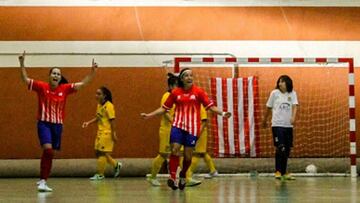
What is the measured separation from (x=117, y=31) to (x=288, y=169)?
4.80 meters

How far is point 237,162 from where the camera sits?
17562 millimetres

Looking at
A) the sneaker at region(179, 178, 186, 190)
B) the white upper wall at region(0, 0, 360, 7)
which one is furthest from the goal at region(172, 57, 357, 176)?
the sneaker at region(179, 178, 186, 190)

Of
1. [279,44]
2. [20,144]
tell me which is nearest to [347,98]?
[279,44]

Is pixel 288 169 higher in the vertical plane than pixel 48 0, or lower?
lower

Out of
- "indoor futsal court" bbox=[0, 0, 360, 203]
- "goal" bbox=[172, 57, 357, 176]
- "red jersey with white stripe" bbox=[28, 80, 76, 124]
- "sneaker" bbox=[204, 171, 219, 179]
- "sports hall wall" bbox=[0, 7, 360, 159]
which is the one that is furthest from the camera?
"sports hall wall" bbox=[0, 7, 360, 159]

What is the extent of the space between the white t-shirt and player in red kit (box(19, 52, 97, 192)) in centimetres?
416

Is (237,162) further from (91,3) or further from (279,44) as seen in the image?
(91,3)

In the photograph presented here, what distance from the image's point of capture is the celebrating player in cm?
1570

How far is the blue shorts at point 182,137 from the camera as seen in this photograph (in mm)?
12695

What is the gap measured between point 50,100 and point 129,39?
537 cm

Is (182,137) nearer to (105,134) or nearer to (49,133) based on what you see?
(49,133)

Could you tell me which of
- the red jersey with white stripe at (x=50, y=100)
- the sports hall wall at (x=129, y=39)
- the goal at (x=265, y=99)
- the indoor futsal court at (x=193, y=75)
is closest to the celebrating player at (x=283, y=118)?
the indoor futsal court at (x=193, y=75)

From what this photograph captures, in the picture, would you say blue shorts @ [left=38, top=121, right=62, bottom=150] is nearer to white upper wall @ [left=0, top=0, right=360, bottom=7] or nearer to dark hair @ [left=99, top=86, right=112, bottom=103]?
dark hair @ [left=99, top=86, right=112, bottom=103]

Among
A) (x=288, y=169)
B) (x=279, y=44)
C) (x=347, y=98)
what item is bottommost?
(x=288, y=169)
